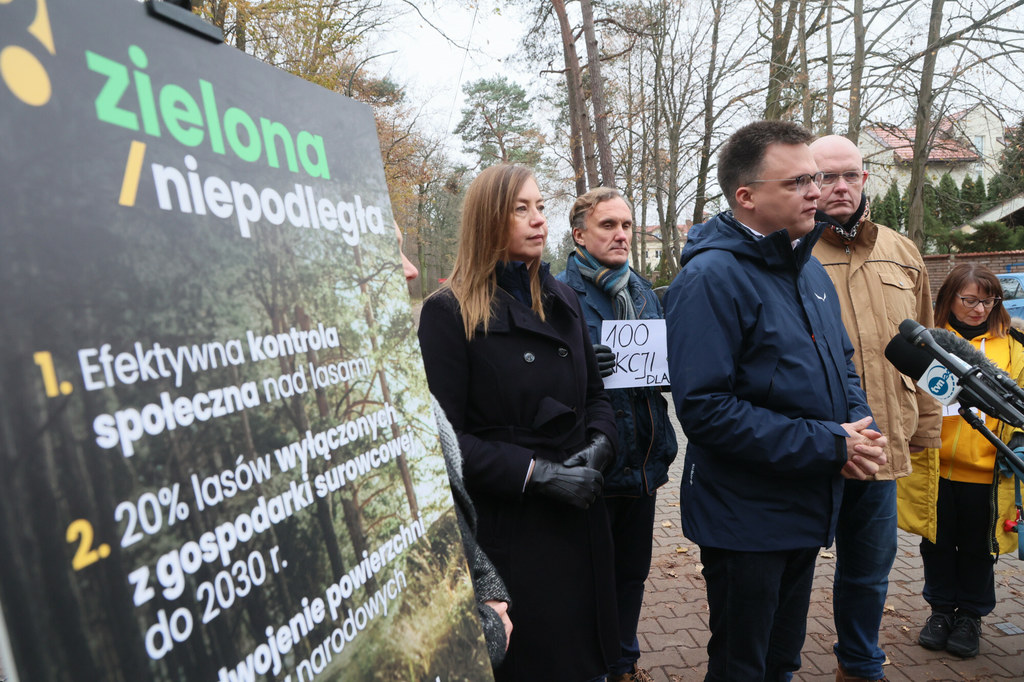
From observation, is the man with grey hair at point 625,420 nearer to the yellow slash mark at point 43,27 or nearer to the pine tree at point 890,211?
the yellow slash mark at point 43,27

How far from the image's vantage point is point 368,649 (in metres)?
1.03

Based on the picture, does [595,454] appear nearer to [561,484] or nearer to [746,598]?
[561,484]

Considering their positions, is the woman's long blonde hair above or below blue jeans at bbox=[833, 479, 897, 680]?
above

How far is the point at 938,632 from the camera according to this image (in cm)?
370

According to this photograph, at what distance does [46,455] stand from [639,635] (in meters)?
3.89

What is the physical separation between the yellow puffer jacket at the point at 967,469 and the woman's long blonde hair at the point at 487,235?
240 cm

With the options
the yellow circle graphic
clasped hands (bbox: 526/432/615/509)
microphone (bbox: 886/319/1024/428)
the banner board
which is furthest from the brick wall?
the yellow circle graphic

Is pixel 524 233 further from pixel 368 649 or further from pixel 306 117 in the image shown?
pixel 368 649

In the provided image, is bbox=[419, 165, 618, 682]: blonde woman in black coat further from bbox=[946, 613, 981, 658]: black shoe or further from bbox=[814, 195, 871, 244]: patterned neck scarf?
bbox=[946, 613, 981, 658]: black shoe

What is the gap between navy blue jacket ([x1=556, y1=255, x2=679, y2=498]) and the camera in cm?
324

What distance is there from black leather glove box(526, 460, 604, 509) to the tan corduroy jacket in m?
1.41

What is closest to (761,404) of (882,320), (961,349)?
(961,349)

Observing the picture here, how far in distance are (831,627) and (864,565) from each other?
1.12 meters

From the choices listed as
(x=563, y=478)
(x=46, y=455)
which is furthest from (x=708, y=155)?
(x=46, y=455)
